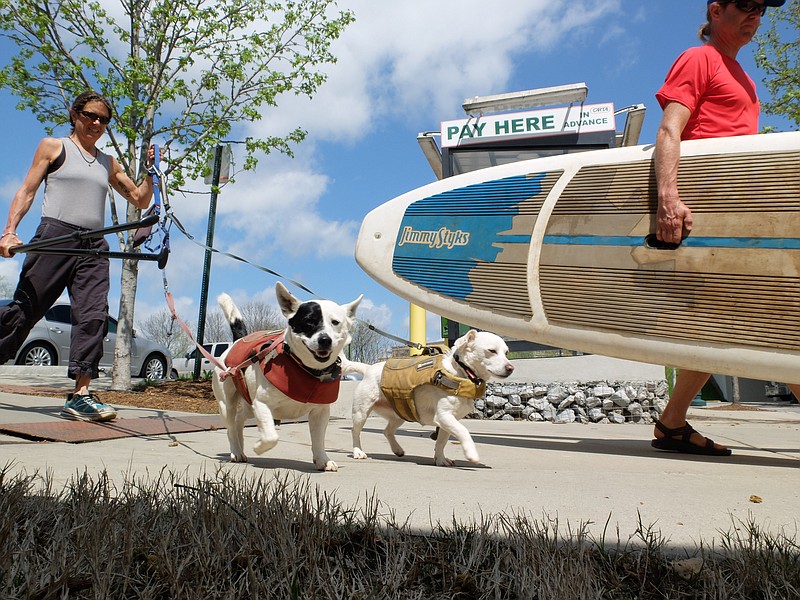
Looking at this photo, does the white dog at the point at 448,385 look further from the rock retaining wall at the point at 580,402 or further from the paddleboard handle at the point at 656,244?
the rock retaining wall at the point at 580,402

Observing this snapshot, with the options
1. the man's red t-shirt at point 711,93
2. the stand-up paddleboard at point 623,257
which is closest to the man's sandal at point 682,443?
the stand-up paddleboard at point 623,257

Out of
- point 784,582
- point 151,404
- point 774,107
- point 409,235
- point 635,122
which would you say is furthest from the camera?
point 774,107

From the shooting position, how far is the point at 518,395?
7316 mm

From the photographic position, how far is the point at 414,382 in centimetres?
356

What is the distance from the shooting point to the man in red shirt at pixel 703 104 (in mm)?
3580

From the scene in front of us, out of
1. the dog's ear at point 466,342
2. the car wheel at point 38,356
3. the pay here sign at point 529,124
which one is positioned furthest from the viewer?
the car wheel at point 38,356

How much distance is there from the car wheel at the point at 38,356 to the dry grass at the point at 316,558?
12.9 meters

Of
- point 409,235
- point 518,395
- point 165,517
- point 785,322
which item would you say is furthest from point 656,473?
point 518,395

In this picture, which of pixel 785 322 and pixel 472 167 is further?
pixel 472 167

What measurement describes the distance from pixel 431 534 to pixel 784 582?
0.74m

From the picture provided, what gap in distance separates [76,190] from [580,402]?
5.63 meters

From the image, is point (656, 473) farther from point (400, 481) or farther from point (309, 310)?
point (309, 310)

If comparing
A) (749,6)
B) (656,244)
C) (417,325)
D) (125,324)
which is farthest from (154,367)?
(749,6)

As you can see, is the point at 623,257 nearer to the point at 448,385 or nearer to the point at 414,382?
the point at 448,385
